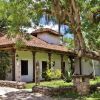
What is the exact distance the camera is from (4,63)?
25.7 m

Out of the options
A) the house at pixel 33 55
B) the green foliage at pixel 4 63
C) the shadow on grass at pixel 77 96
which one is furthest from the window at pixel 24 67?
the shadow on grass at pixel 77 96

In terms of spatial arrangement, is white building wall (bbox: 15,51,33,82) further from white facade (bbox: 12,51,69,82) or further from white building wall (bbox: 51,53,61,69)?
white building wall (bbox: 51,53,61,69)

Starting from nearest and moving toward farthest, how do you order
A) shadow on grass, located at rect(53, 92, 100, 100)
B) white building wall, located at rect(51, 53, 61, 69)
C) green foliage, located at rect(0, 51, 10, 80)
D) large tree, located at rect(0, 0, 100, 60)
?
large tree, located at rect(0, 0, 100, 60)
shadow on grass, located at rect(53, 92, 100, 100)
green foliage, located at rect(0, 51, 10, 80)
white building wall, located at rect(51, 53, 61, 69)

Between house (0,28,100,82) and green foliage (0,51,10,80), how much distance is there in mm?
401

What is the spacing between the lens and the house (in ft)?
82.0

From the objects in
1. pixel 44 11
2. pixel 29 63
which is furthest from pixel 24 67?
pixel 44 11

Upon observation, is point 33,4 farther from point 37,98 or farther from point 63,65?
point 63,65

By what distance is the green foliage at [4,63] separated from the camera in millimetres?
25578

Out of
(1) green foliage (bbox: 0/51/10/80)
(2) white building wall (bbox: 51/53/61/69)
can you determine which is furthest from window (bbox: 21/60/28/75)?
(2) white building wall (bbox: 51/53/61/69)

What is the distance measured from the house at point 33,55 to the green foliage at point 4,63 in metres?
0.40


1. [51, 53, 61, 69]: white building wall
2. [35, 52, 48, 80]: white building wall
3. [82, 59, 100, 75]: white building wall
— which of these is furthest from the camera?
[82, 59, 100, 75]: white building wall

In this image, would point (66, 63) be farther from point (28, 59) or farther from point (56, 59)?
point (28, 59)

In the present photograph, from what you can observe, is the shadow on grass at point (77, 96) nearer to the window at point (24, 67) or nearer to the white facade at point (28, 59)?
the white facade at point (28, 59)

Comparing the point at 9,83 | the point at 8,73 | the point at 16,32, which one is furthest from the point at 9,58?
the point at 16,32
